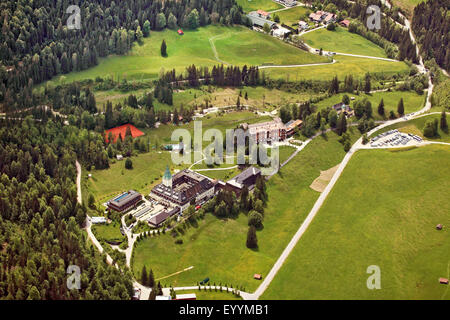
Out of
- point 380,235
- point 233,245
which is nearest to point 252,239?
point 233,245

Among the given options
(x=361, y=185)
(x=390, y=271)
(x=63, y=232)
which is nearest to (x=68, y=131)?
(x=63, y=232)

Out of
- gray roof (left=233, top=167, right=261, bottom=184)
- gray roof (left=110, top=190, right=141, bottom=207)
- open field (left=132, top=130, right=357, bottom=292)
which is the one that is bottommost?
open field (left=132, top=130, right=357, bottom=292)

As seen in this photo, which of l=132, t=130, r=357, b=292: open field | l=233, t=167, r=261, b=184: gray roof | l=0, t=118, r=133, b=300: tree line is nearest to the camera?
l=0, t=118, r=133, b=300: tree line

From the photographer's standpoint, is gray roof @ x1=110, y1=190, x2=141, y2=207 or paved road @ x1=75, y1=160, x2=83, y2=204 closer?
gray roof @ x1=110, y1=190, x2=141, y2=207

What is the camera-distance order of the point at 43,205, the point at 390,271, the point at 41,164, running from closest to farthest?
the point at 390,271 → the point at 43,205 → the point at 41,164

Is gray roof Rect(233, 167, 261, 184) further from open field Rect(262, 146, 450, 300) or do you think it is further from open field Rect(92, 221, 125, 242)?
open field Rect(92, 221, 125, 242)

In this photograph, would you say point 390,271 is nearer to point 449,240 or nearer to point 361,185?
point 449,240

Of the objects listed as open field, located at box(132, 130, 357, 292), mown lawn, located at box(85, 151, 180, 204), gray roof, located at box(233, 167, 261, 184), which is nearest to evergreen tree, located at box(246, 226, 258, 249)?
open field, located at box(132, 130, 357, 292)
